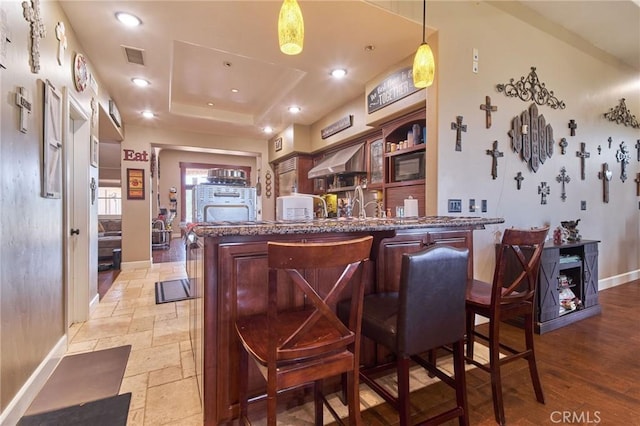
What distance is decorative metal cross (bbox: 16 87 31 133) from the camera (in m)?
1.72

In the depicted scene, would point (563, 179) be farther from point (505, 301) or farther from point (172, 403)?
point (172, 403)

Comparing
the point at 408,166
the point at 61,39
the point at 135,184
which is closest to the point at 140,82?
the point at 61,39

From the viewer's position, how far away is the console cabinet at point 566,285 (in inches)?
113

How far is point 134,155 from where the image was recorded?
566cm

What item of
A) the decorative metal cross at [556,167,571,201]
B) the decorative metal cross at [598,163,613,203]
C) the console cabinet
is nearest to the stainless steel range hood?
the decorative metal cross at [556,167,571,201]

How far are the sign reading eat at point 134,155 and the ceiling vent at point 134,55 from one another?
2.66 meters

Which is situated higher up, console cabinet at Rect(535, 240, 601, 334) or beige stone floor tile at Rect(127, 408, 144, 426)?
console cabinet at Rect(535, 240, 601, 334)

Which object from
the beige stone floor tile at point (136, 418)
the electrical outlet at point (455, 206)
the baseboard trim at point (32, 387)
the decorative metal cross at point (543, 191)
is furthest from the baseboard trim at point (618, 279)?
the baseboard trim at point (32, 387)

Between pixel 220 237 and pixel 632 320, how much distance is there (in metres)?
4.14

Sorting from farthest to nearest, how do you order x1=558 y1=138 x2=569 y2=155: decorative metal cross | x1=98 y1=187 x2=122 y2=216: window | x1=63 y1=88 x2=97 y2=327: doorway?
x1=98 y1=187 x2=122 y2=216: window, x1=558 y1=138 x2=569 y2=155: decorative metal cross, x1=63 y1=88 x2=97 y2=327: doorway

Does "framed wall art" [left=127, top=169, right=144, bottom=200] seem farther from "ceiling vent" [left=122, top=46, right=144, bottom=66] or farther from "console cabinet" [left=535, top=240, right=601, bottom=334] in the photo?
"console cabinet" [left=535, top=240, right=601, bottom=334]

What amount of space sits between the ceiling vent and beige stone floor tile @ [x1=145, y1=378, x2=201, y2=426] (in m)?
3.27

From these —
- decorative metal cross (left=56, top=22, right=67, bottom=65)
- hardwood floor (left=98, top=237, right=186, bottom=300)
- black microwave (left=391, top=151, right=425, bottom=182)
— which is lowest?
hardwood floor (left=98, top=237, right=186, bottom=300)

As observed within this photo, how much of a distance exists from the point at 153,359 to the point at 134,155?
15.0 feet
